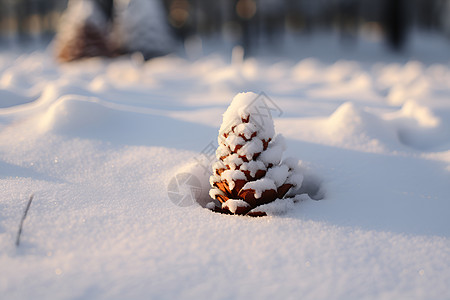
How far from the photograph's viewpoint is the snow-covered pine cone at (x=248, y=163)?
1812 millimetres

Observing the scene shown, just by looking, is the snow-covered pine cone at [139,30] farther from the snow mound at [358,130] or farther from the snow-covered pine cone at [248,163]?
the snow-covered pine cone at [248,163]

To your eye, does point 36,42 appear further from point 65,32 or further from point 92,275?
point 92,275

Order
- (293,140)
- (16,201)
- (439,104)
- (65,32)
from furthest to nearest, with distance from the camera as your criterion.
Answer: (65,32) < (439,104) < (293,140) < (16,201)

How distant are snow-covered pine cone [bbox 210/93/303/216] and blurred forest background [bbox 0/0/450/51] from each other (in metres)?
19.8

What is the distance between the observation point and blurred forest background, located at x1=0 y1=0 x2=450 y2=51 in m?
23.2

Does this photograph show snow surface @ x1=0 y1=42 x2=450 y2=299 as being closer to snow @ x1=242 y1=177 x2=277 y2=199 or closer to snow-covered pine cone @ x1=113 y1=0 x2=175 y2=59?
snow @ x1=242 y1=177 x2=277 y2=199

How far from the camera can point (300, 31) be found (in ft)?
103

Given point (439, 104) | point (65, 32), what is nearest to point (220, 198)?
point (439, 104)

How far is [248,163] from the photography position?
1.83 m

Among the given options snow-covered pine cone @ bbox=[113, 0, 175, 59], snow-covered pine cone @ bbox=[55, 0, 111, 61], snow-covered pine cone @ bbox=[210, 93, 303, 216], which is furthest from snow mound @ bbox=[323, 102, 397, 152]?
snow-covered pine cone @ bbox=[113, 0, 175, 59]

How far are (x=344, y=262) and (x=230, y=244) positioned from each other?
0.49 metres

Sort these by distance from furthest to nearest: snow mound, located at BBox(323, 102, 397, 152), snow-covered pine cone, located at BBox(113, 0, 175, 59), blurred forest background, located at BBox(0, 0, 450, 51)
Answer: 1. blurred forest background, located at BBox(0, 0, 450, 51)
2. snow-covered pine cone, located at BBox(113, 0, 175, 59)
3. snow mound, located at BBox(323, 102, 397, 152)

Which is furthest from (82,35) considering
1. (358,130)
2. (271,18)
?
(271,18)

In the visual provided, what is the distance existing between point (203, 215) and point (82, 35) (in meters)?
9.26
